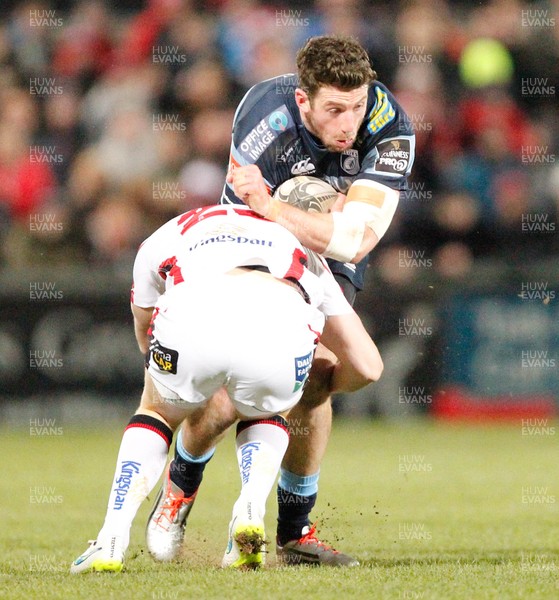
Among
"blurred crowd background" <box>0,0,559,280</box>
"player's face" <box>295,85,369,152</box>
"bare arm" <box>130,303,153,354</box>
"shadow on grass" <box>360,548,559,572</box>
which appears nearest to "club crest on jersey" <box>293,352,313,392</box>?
"bare arm" <box>130,303,153,354</box>

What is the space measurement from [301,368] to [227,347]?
1.06 feet

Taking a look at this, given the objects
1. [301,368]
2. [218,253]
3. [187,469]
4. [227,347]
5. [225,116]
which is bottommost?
[187,469]

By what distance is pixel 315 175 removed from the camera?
5766 millimetres

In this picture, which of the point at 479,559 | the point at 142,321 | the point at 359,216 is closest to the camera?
the point at 479,559

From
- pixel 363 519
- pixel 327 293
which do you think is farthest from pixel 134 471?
pixel 363 519

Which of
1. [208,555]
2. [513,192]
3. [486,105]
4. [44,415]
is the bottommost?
[44,415]

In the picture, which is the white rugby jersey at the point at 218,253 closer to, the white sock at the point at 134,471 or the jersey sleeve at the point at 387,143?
the white sock at the point at 134,471

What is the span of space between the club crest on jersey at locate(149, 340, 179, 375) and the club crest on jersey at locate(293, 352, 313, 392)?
0.44 m

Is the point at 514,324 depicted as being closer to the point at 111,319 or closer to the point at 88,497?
the point at 111,319

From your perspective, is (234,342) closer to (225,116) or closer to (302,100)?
(302,100)

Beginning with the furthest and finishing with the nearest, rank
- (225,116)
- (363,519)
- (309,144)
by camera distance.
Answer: (225,116), (363,519), (309,144)

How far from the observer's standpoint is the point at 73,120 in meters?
12.2

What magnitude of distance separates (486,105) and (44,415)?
17.1ft

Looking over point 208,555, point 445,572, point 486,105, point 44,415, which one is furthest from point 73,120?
point 445,572
